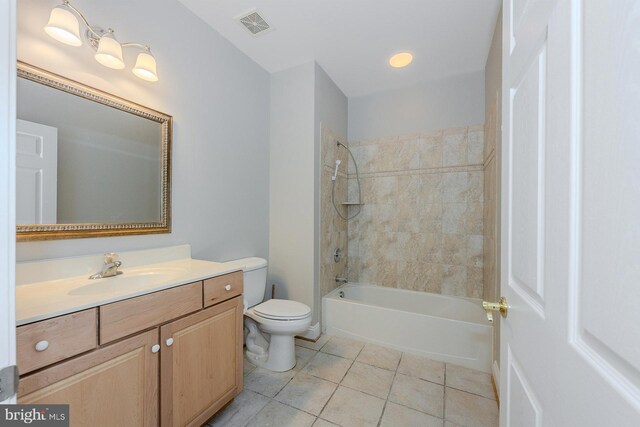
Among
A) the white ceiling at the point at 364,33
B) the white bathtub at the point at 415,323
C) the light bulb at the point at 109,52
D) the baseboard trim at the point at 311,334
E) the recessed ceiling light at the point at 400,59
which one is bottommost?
the baseboard trim at the point at 311,334

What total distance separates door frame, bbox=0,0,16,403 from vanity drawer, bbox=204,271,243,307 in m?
0.84

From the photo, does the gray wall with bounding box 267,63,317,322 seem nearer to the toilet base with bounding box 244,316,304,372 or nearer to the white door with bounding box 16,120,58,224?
the toilet base with bounding box 244,316,304,372

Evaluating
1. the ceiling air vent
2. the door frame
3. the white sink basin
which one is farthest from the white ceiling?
the white sink basin

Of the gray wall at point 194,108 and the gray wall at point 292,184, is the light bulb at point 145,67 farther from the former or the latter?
the gray wall at point 292,184

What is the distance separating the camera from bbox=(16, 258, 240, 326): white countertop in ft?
2.62

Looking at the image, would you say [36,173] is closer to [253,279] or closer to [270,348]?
[253,279]

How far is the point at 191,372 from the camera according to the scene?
3.92 feet

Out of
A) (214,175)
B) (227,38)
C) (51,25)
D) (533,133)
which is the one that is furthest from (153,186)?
(533,133)

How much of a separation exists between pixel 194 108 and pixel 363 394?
2248 millimetres

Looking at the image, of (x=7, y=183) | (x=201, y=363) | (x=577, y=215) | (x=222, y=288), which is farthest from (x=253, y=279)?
(x=577, y=215)

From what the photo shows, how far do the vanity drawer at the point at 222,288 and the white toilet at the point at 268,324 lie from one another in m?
0.27

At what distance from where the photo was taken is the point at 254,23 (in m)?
1.82

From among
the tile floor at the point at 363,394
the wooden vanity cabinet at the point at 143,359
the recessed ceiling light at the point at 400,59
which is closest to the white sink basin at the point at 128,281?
the wooden vanity cabinet at the point at 143,359

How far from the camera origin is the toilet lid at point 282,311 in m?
1.78
